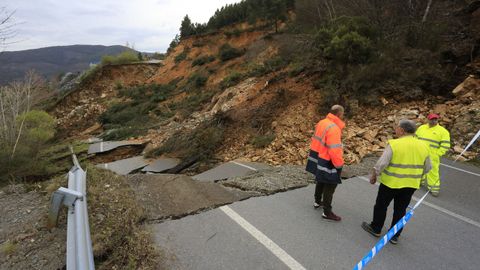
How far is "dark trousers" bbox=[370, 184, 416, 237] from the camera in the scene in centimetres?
354

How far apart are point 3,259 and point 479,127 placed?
11.5m

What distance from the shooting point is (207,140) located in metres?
11.5

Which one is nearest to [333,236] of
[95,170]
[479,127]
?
[95,170]

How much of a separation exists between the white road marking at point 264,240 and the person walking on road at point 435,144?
382 cm

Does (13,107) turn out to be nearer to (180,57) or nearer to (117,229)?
(117,229)

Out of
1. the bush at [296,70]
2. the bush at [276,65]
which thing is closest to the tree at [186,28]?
the bush at [276,65]

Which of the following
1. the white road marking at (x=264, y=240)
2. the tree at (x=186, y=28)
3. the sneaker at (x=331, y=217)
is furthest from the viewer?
the tree at (x=186, y=28)

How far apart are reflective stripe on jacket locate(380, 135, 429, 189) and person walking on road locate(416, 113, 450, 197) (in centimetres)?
247

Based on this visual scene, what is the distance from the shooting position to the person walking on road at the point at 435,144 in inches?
212

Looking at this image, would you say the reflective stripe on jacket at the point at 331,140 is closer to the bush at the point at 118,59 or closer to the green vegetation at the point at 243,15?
the green vegetation at the point at 243,15

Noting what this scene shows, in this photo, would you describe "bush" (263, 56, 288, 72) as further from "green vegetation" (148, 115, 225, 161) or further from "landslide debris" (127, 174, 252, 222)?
"landslide debris" (127, 174, 252, 222)

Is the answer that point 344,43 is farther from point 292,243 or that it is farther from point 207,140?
point 292,243

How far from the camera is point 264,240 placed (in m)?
3.62

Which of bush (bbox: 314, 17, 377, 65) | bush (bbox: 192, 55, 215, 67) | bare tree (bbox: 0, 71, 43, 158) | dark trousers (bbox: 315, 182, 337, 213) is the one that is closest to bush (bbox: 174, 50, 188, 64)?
bush (bbox: 192, 55, 215, 67)
